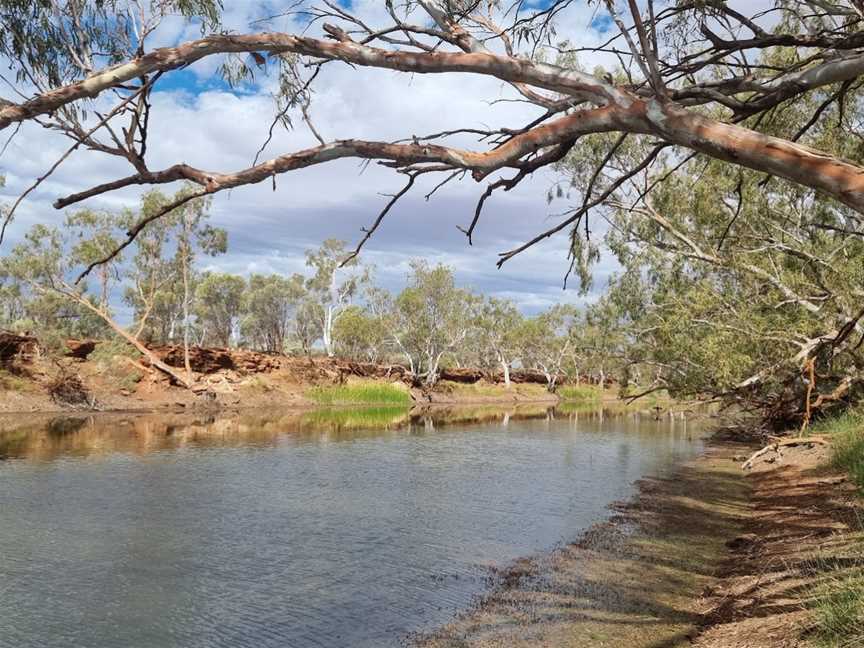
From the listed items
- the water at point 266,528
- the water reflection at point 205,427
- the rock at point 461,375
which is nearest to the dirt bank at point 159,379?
the water reflection at point 205,427

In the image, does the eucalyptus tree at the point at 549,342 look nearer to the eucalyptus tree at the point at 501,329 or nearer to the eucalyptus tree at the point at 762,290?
the eucalyptus tree at the point at 501,329

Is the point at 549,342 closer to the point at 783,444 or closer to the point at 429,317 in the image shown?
the point at 429,317

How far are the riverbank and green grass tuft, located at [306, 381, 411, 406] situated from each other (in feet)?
96.3

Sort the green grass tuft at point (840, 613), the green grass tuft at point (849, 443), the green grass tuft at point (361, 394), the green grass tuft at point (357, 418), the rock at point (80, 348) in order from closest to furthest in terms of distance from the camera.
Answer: the green grass tuft at point (840, 613) < the green grass tuft at point (849, 443) < the green grass tuft at point (357, 418) < the rock at point (80, 348) < the green grass tuft at point (361, 394)

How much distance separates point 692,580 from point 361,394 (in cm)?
3479

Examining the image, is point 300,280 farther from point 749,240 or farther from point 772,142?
A: point 772,142

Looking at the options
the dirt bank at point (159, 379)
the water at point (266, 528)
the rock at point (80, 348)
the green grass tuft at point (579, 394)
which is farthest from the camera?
the green grass tuft at point (579, 394)

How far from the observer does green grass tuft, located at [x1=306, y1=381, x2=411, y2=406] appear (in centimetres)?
4062

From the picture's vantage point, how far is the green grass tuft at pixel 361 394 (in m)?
40.6

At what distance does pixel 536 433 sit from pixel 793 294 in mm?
16491

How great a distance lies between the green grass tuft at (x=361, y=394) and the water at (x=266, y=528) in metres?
18.2

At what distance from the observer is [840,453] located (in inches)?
472

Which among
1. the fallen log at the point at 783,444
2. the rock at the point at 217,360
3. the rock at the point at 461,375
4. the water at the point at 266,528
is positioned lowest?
the water at the point at 266,528

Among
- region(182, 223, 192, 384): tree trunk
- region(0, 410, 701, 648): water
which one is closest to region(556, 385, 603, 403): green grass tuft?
region(182, 223, 192, 384): tree trunk
